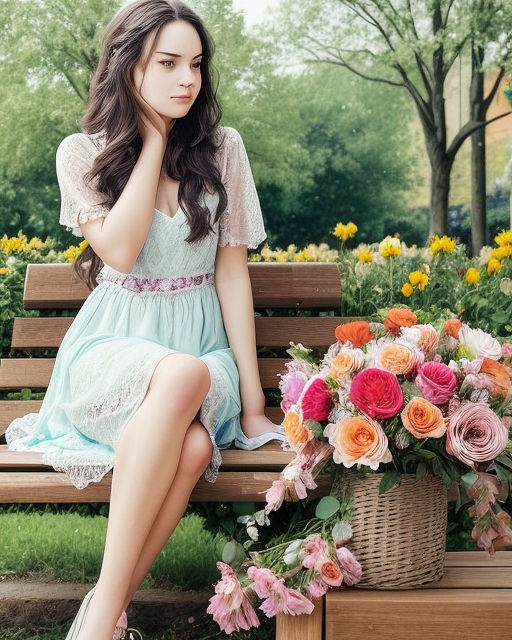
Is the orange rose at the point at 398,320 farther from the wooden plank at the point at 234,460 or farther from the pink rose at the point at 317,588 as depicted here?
the pink rose at the point at 317,588

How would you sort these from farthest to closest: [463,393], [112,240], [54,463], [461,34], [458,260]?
1. [461,34]
2. [458,260]
3. [112,240]
4. [54,463]
5. [463,393]

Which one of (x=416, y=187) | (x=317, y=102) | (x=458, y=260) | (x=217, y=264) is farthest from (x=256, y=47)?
(x=217, y=264)

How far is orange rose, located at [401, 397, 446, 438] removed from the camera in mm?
2146

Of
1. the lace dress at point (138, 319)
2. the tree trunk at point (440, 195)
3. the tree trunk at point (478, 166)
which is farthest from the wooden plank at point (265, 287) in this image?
the tree trunk at point (440, 195)

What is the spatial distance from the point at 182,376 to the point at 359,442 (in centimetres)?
51

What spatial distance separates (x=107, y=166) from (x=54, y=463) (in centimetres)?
92

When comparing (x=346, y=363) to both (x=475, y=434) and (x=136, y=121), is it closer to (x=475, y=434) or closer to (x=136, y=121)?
(x=475, y=434)

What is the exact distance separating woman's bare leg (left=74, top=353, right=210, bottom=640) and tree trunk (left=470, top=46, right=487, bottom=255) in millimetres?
11080

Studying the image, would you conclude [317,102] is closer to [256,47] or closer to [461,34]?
[256,47]

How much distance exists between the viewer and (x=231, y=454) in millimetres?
2693

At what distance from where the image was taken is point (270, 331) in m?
3.42

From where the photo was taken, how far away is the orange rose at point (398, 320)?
7.87ft

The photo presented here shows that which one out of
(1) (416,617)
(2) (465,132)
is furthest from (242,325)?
(2) (465,132)

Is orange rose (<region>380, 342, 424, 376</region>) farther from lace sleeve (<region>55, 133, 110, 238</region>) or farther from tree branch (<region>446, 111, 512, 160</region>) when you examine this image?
tree branch (<region>446, 111, 512, 160</region>)
